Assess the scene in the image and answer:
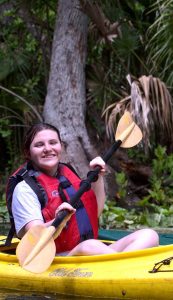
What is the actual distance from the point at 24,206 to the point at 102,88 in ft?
18.4

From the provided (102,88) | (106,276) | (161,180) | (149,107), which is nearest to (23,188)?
(106,276)

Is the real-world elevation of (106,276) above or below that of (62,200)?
below

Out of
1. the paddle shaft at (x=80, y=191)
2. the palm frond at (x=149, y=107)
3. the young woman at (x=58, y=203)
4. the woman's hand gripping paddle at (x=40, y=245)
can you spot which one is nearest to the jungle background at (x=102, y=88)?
the palm frond at (x=149, y=107)

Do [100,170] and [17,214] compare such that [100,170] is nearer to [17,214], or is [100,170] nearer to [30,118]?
[17,214]

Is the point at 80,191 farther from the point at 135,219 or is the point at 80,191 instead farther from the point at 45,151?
the point at 135,219

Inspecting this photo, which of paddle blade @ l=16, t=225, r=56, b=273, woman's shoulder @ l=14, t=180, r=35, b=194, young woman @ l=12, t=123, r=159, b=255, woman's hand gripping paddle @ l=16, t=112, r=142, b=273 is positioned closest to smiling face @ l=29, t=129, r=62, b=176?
young woman @ l=12, t=123, r=159, b=255

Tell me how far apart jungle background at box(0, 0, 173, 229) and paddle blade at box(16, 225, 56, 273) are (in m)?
3.44

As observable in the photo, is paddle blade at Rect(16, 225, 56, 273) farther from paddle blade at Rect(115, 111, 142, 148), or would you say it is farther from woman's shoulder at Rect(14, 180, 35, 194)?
paddle blade at Rect(115, 111, 142, 148)

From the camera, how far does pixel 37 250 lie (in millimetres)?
4273

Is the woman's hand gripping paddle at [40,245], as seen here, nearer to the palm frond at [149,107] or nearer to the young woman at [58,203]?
the young woman at [58,203]

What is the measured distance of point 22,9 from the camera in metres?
10.6

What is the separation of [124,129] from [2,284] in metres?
1.36

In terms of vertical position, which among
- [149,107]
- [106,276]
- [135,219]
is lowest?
[135,219]

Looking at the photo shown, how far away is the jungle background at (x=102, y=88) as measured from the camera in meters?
8.71
